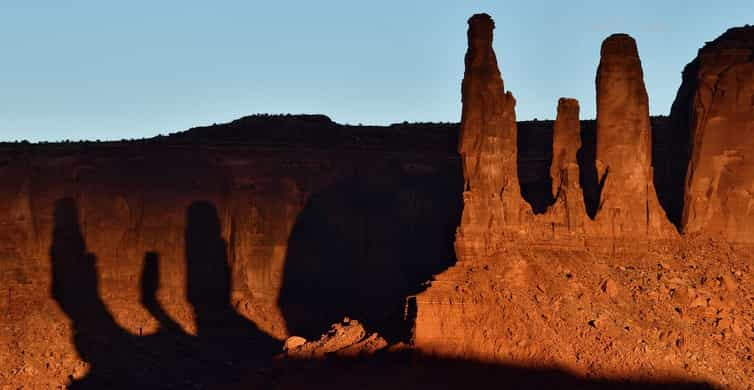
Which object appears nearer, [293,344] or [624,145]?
[293,344]

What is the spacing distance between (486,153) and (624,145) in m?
5.02

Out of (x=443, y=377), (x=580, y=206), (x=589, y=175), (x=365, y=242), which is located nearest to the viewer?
(x=443, y=377)

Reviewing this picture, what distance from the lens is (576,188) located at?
72.2 meters

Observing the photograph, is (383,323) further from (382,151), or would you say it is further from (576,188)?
(382,151)

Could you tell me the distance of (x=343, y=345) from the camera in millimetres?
68812

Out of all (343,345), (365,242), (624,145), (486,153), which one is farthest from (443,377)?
(365,242)

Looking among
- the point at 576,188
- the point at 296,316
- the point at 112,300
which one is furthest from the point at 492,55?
the point at 112,300

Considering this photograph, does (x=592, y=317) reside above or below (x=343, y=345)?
above

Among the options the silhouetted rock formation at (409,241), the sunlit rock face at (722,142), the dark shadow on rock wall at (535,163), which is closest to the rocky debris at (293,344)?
the silhouetted rock formation at (409,241)

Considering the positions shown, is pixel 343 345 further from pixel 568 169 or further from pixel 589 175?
pixel 589 175

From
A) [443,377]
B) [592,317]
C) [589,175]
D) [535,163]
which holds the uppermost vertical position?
[535,163]

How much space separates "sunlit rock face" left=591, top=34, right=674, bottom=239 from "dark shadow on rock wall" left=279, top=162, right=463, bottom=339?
17628mm

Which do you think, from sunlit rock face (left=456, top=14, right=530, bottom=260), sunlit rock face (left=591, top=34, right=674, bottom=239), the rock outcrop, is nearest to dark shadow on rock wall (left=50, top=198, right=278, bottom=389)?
sunlit rock face (left=456, top=14, right=530, bottom=260)

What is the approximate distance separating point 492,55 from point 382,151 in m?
28.8
